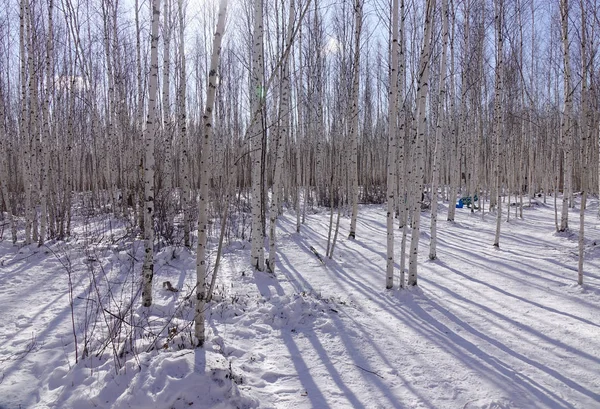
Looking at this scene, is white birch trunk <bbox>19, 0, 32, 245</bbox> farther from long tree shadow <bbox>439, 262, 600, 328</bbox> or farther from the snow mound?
long tree shadow <bbox>439, 262, 600, 328</bbox>

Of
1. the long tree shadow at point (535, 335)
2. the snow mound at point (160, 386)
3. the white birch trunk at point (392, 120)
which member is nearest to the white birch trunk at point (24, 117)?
the snow mound at point (160, 386)

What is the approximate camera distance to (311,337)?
146 inches

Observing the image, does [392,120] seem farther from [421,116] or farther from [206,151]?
[206,151]

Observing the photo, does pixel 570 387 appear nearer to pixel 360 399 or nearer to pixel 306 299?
pixel 360 399

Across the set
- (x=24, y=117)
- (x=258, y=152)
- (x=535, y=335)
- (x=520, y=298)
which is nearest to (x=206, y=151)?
(x=258, y=152)

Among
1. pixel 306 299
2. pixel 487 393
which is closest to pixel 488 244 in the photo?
pixel 306 299

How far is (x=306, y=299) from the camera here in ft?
14.8

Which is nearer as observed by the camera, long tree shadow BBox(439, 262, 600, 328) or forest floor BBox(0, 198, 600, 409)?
forest floor BBox(0, 198, 600, 409)

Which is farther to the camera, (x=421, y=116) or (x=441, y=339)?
(x=421, y=116)

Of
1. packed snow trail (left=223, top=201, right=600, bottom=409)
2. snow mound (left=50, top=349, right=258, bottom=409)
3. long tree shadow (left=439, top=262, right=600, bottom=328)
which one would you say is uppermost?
snow mound (left=50, top=349, right=258, bottom=409)

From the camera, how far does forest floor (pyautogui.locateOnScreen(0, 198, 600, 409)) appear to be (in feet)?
8.48

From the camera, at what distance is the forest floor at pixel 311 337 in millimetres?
2584

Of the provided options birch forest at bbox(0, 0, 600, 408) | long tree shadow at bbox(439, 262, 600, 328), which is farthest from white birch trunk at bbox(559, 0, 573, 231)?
long tree shadow at bbox(439, 262, 600, 328)

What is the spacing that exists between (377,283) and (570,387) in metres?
3.00
